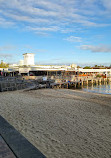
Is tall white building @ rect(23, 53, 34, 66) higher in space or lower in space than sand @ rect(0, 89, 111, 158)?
higher

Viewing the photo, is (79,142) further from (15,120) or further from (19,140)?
(15,120)

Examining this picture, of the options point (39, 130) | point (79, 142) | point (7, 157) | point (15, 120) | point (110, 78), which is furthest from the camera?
point (110, 78)

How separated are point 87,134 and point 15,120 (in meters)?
3.44

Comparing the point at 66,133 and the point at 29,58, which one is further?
the point at 29,58

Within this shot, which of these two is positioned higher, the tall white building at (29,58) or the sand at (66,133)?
the tall white building at (29,58)

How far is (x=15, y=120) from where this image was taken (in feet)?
22.1

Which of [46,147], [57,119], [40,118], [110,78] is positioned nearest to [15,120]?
[40,118]

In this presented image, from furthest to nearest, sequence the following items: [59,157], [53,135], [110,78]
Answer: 1. [110,78]
2. [53,135]
3. [59,157]

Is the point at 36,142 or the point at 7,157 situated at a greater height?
the point at 7,157

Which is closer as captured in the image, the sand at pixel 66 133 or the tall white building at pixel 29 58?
the sand at pixel 66 133

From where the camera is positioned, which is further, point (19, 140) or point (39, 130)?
point (39, 130)

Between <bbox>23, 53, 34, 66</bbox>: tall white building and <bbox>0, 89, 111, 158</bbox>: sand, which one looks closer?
<bbox>0, 89, 111, 158</bbox>: sand

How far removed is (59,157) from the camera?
3.89 meters

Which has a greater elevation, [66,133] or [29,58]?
[29,58]
